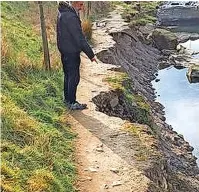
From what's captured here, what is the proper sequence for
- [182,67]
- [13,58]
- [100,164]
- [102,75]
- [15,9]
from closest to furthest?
[100,164] < [13,58] < [102,75] < [15,9] < [182,67]

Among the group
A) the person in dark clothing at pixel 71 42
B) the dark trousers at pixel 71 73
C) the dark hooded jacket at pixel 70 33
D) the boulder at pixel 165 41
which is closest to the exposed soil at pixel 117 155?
the dark trousers at pixel 71 73

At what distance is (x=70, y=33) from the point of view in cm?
898

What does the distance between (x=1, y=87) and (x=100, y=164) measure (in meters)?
2.63

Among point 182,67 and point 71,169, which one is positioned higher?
point 71,169

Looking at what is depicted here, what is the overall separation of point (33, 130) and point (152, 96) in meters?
12.9

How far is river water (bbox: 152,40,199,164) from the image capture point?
16847 mm

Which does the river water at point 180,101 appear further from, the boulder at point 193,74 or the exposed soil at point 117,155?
the exposed soil at point 117,155

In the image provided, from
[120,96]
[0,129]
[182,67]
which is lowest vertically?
[182,67]

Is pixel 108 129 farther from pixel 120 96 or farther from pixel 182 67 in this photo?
pixel 182 67

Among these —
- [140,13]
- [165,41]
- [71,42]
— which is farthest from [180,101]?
[140,13]

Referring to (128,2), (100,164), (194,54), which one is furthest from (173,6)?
(100,164)

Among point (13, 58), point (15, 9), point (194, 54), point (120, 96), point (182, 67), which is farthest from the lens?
point (194, 54)

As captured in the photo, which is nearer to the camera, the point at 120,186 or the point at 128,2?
the point at 120,186

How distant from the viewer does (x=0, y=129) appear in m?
7.29
